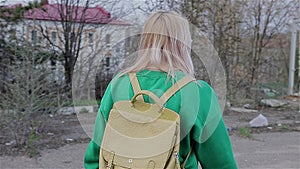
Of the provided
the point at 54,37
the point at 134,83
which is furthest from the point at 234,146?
the point at 54,37

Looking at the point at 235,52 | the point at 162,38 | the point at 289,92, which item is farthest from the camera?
the point at 289,92

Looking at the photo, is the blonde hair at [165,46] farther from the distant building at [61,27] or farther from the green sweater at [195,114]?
the distant building at [61,27]

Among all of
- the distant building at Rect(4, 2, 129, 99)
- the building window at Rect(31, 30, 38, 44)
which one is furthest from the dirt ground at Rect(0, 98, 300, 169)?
the distant building at Rect(4, 2, 129, 99)

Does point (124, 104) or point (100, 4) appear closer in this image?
point (124, 104)

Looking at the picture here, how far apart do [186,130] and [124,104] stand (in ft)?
0.70

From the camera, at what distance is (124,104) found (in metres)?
1.39

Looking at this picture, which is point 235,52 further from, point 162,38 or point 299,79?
point 162,38

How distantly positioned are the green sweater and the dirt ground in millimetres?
2316

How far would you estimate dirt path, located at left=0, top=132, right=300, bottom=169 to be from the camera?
197 inches

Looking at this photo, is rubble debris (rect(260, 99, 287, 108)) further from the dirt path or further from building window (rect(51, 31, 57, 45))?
building window (rect(51, 31, 57, 45))

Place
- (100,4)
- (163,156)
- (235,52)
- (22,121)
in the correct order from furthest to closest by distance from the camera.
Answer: (235,52)
(100,4)
(22,121)
(163,156)

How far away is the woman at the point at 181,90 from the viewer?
1.38 metres

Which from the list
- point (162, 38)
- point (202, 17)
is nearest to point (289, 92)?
point (202, 17)

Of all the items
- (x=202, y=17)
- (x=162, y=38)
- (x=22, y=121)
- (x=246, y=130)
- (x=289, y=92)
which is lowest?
(x=289, y=92)
